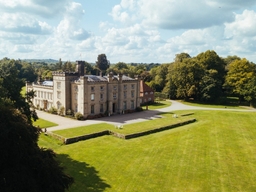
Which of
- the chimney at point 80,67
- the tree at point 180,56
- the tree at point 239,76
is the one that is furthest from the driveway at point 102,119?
the tree at point 180,56

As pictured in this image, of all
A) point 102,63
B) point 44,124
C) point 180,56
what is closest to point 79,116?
point 44,124

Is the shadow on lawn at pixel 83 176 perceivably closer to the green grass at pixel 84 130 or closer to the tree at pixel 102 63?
the green grass at pixel 84 130

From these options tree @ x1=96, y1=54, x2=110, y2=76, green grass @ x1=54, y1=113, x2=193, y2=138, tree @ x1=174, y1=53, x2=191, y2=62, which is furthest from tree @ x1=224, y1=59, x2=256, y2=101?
tree @ x1=96, y1=54, x2=110, y2=76

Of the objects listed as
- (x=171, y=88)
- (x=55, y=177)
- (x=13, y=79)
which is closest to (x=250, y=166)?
(x=55, y=177)

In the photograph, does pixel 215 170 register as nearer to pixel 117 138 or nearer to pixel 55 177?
pixel 117 138

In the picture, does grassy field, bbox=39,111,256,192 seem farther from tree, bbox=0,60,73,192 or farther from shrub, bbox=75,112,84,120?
shrub, bbox=75,112,84,120

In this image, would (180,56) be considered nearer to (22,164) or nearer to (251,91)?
(251,91)
